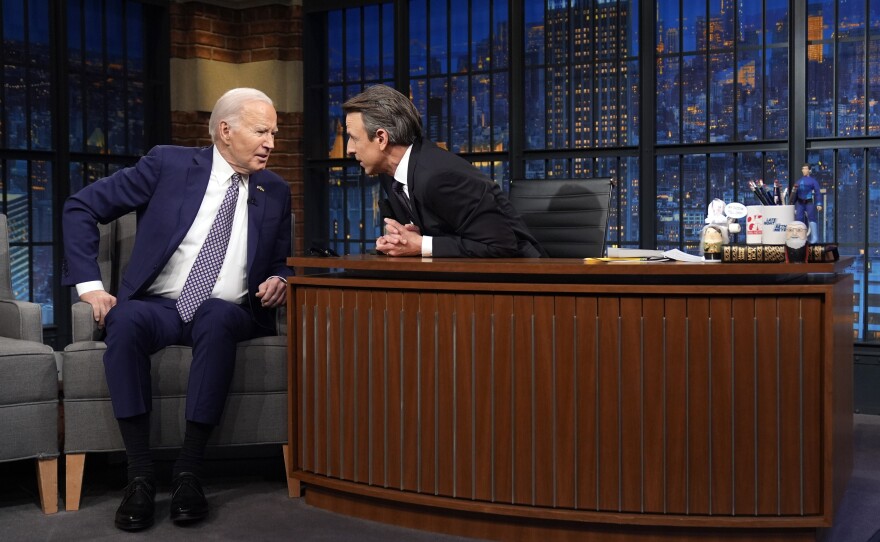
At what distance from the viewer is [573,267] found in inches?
97.7

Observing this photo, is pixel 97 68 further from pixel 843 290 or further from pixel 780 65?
pixel 843 290

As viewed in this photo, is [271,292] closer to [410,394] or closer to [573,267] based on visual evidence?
[410,394]

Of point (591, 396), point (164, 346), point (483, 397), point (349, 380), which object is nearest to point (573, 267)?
point (591, 396)

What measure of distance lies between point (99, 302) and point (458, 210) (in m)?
1.15

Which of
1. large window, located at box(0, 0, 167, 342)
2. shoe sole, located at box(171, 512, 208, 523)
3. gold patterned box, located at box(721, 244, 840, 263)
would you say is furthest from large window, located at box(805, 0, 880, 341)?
large window, located at box(0, 0, 167, 342)

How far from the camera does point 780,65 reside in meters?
5.01

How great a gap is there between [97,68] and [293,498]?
141 inches

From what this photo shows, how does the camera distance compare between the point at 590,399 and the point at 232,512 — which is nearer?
the point at 590,399

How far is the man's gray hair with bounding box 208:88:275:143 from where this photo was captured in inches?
124

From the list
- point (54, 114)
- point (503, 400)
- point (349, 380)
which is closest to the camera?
point (503, 400)

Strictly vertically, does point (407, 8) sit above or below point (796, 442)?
above

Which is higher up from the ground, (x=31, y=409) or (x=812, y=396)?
(x=812, y=396)

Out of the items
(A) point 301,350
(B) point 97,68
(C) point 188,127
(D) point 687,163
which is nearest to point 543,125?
(D) point 687,163

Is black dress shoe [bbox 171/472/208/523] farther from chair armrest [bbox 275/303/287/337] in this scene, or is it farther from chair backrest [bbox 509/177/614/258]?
chair backrest [bbox 509/177/614/258]
